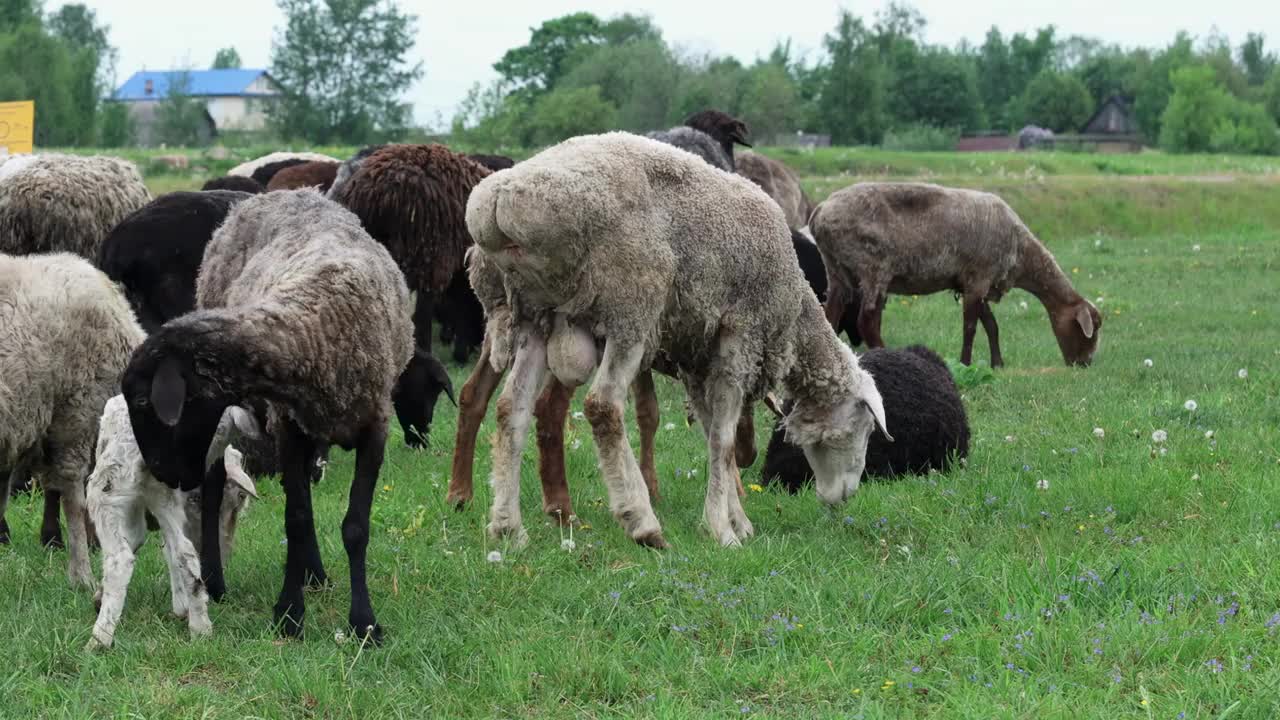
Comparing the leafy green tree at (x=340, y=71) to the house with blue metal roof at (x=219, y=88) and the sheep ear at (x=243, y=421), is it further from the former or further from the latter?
the sheep ear at (x=243, y=421)

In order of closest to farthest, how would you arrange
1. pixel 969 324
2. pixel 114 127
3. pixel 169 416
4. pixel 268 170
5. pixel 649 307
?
1. pixel 169 416
2. pixel 649 307
3. pixel 969 324
4. pixel 268 170
5. pixel 114 127

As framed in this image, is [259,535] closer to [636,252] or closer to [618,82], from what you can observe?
[636,252]

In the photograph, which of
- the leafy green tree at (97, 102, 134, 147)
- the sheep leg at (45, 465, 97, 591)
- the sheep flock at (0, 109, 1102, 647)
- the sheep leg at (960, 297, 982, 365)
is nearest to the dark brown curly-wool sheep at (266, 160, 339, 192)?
the sheep flock at (0, 109, 1102, 647)

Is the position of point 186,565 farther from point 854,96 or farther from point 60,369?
point 854,96

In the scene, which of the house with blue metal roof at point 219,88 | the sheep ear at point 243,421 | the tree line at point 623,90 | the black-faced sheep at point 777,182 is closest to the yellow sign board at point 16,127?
the black-faced sheep at point 777,182

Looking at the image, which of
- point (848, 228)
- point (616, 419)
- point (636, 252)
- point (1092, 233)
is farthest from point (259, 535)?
point (1092, 233)

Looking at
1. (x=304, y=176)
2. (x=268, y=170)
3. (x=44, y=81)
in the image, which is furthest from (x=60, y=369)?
(x=44, y=81)

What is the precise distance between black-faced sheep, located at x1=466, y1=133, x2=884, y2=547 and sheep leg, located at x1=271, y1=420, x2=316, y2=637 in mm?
1300

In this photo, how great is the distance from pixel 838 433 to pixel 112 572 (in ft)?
11.4

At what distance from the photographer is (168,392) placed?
4172 mm

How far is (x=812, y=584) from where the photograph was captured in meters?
5.27

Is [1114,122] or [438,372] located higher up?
[1114,122]

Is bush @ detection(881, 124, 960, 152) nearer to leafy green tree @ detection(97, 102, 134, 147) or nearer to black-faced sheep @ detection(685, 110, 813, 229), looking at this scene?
leafy green tree @ detection(97, 102, 134, 147)

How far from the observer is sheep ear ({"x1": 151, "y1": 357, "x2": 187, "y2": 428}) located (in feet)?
13.6
